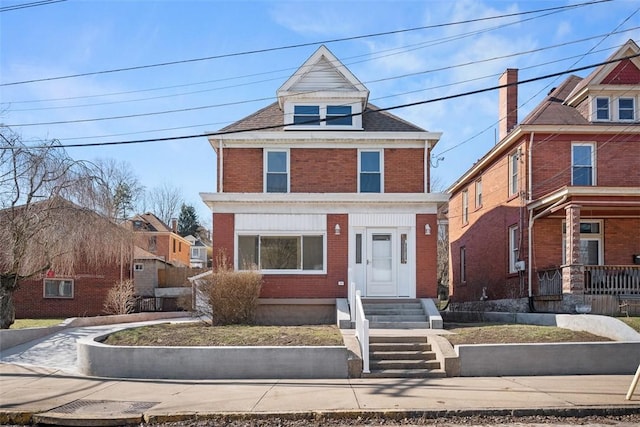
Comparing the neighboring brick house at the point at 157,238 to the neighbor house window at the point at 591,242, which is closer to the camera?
the neighbor house window at the point at 591,242

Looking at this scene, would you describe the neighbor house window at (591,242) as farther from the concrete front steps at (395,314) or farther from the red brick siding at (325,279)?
the red brick siding at (325,279)

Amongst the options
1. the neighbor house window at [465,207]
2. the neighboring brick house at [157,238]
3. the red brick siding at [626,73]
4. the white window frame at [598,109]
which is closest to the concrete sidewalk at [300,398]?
the white window frame at [598,109]

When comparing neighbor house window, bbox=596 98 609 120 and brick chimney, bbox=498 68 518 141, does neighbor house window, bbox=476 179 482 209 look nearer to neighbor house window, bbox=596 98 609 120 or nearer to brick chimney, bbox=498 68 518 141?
brick chimney, bbox=498 68 518 141

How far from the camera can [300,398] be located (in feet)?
29.9

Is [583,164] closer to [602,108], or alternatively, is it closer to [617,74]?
[602,108]

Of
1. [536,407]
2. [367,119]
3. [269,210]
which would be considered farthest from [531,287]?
[536,407]

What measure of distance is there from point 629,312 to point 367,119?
10127 mm

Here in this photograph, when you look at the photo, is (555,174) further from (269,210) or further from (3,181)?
(3,181)

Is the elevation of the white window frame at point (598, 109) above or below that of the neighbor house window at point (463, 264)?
above

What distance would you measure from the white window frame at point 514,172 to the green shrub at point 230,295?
11.0 m

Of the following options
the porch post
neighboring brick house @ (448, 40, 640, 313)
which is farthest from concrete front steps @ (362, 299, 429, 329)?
neighboring brick house @ (448, 40, 640, 313)

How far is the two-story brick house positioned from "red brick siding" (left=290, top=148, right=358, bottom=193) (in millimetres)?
33

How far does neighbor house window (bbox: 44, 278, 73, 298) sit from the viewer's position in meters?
26.3

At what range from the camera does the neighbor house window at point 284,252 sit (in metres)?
17.3
